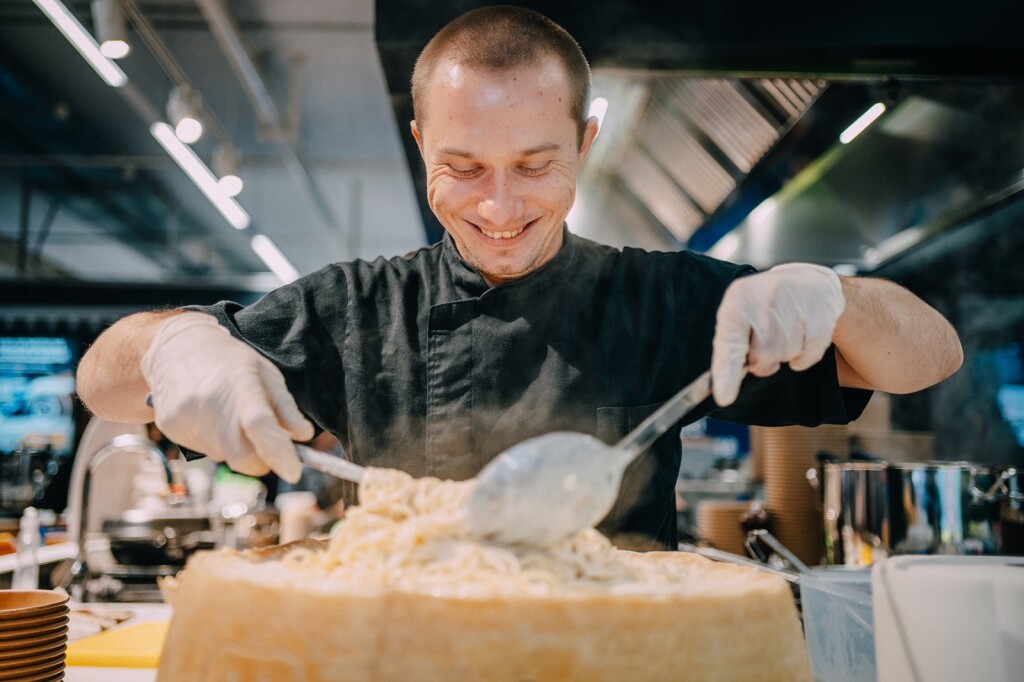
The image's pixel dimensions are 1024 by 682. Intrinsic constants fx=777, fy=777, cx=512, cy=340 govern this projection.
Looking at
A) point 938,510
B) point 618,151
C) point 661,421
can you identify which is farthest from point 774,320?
point 618,151

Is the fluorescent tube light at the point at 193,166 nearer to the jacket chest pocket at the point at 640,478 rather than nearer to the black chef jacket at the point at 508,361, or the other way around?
the black chef jacket at the point at 508,361

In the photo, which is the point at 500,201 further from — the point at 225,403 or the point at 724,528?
the point at 724,528

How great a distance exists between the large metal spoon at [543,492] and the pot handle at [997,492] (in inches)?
65.7

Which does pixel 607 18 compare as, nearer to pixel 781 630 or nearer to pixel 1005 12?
pixel 1005 12

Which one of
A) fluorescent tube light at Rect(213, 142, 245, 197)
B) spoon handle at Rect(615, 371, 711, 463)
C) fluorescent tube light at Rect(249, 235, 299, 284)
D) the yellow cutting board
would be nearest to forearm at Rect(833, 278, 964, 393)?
spoon handle at Rect(615, 371, 711, 463)

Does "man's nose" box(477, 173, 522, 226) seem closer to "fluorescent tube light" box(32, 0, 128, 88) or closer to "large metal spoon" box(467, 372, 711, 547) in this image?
"large metal spoon" box(467, 372, 711, 547)

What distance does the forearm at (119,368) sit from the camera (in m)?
1.44

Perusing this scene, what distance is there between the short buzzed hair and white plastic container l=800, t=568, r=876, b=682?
95 cm

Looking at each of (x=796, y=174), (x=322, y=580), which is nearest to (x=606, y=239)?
(x=796, y=174)

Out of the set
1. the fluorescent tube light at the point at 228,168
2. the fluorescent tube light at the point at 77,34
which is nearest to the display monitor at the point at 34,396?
the fluorescent tube light at the point at 228,168

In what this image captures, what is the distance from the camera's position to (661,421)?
97cm

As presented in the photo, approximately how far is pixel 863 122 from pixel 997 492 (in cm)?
118

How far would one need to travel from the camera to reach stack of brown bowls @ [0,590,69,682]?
1.06 m

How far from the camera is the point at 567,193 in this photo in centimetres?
152
